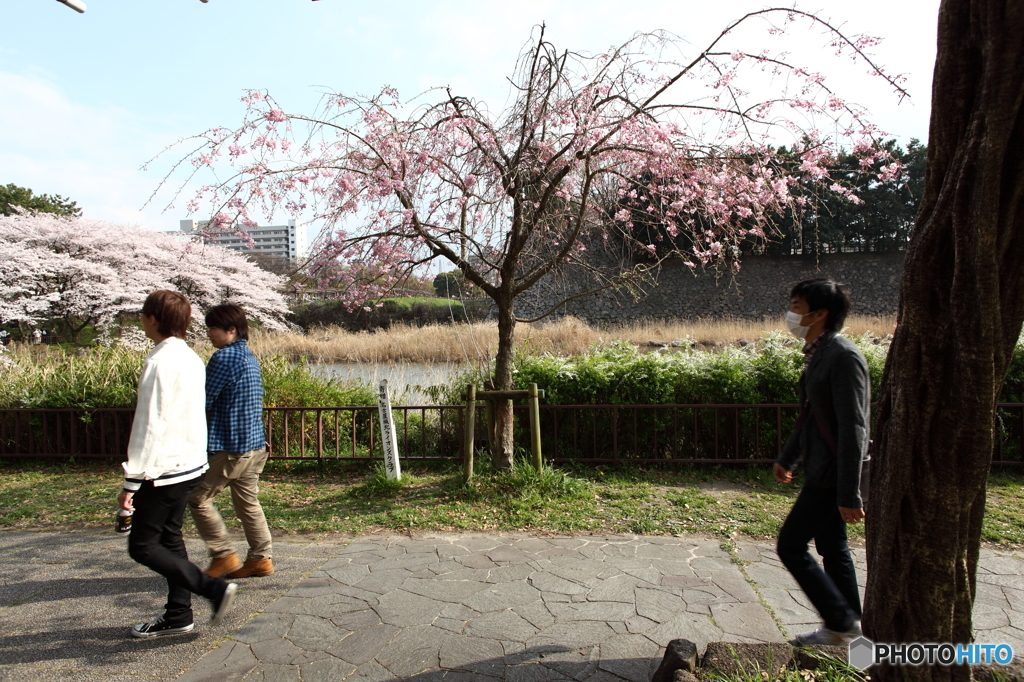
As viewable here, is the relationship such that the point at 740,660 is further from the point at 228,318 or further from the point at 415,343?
the point at 415,343

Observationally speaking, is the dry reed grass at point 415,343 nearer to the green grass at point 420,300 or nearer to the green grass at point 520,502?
the green grass at point 420,300

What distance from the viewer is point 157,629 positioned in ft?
10.1

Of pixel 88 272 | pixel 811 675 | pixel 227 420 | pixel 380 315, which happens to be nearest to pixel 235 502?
pixel 227 420

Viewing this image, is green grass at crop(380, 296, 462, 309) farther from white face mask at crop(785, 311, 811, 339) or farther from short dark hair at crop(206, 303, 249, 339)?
white face mask at crop(785, 311, 811, 339)

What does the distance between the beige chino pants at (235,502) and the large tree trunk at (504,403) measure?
2.32 metres

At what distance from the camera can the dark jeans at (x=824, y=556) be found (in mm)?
2580

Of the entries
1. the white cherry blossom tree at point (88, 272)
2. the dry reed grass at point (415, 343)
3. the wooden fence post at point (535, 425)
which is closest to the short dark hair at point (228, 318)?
the wooden fence post at point (535, 425)

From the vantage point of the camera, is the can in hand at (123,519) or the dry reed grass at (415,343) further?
the dry reed grass at (415,343)

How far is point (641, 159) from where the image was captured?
569 centimetres

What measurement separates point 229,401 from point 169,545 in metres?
0.87

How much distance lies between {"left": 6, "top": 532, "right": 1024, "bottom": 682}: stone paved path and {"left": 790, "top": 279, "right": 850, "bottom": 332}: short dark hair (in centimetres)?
155

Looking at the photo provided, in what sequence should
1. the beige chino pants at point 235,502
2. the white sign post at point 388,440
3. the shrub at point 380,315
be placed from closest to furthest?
the beige chino pants at point 235,502
the white sign post at point 388,440
the shrub at point 380,315

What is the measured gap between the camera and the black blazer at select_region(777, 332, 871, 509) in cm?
243

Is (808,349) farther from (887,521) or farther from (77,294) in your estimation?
(77,294)
